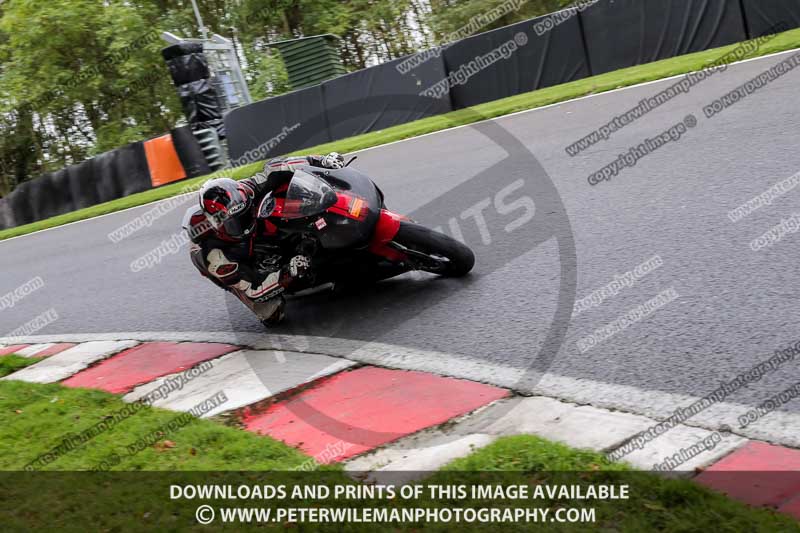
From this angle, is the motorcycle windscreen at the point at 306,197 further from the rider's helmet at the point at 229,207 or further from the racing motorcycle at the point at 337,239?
the rider's helmet at the point at 229,207

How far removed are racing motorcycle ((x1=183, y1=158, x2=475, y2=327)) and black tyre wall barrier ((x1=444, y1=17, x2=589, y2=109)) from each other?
10.3m

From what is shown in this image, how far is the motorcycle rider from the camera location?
19.9 ft

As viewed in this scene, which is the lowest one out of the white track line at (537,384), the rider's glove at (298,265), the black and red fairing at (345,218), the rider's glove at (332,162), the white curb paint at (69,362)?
the white track line at (537,384)

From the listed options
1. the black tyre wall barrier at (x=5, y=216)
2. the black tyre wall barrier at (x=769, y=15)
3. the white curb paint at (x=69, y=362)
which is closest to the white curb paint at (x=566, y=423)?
the white curb paint at (x=69, y=362)

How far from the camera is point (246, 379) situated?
5.74 m

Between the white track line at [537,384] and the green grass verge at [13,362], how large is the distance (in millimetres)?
935

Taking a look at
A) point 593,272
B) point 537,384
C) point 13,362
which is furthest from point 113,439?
point 593,272

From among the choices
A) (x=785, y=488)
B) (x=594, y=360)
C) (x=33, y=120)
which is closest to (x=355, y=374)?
(x=594, y=360)

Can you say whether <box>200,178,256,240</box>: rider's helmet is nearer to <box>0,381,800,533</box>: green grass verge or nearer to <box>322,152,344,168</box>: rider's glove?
<box>322,152,344,168</box>: rider's glove

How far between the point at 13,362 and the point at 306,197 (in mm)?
3244

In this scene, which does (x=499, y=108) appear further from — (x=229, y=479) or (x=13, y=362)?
(x=229, y=479)

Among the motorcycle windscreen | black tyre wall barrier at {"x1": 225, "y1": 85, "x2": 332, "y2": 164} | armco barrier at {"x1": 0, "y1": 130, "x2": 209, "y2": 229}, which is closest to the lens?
the motorcycle windscreen

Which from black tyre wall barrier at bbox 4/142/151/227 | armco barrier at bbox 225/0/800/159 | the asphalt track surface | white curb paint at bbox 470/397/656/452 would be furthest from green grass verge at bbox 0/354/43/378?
black tyre wall barrier at bbox 4/142/151/227

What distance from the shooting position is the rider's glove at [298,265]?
6223 millimetres
